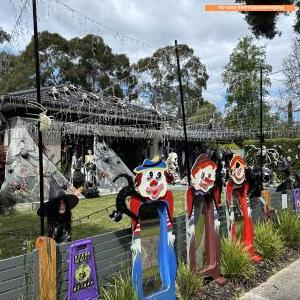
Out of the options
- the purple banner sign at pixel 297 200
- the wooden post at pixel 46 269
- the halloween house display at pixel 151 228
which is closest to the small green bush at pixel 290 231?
the purple banner sign at pixel 297 200

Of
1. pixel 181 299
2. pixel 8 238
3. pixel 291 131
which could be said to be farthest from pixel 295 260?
pixel 291 131

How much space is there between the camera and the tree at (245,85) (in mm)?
27344

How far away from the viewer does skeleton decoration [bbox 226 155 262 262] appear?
627 cm

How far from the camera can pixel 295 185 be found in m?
11.0

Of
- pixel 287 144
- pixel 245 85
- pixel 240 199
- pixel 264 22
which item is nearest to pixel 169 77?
pixel 264 22

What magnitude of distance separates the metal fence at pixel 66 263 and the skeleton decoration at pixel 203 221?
0.64 feet

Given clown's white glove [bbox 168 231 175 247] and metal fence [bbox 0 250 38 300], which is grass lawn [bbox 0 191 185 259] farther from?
metal fence [bbox 0 250 38 300]

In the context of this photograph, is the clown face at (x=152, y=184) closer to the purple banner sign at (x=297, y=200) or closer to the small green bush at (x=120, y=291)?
the small green bush at (x=120, y=291)

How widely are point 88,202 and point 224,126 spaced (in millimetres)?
12497

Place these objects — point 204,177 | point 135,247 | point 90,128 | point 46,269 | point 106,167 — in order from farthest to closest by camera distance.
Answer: point 106,167, point 90,128, point 204,177, point 135,247, point 46,269

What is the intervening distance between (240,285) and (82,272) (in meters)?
2.37

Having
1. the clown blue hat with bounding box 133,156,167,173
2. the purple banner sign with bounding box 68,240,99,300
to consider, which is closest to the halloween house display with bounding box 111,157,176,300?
the clown blue hat with bounding box 133,156,167,173

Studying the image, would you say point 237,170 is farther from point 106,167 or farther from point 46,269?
point 106,167

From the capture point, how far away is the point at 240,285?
5613 millimetres
